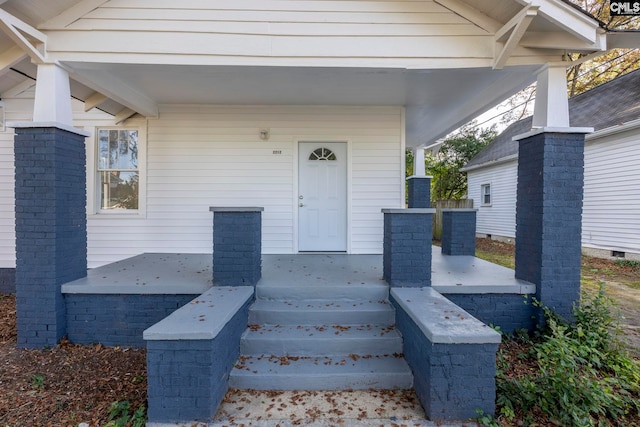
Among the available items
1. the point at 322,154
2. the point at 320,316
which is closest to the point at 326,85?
the point at 322,154

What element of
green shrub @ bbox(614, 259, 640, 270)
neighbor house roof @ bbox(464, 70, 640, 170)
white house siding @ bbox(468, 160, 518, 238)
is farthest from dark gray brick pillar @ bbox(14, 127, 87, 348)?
white house siding @ bbox(468, 160, 518, 238)

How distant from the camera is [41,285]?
3.40 metres

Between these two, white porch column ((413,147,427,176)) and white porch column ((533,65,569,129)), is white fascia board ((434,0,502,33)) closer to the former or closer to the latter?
white porch column ((533,65,569,129))

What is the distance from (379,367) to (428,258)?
1.27 meters

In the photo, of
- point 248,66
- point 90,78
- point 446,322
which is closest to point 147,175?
point 90,78

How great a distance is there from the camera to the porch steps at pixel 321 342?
2623 mm

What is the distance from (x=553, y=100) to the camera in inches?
140

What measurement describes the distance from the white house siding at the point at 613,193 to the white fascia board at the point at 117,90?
32.9 ft

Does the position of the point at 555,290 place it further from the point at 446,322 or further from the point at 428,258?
the point at 446,322

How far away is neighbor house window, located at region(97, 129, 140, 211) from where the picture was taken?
5.60 meters

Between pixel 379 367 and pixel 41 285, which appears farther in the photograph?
pixel 41 285

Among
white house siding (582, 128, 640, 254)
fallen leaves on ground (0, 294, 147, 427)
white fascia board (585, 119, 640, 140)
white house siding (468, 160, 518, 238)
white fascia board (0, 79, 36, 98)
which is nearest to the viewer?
fallen leaves on ground (0, 294, 147, 427)

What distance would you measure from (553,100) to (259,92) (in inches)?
149

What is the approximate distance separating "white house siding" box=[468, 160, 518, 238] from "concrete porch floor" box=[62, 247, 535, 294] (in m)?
7.63
